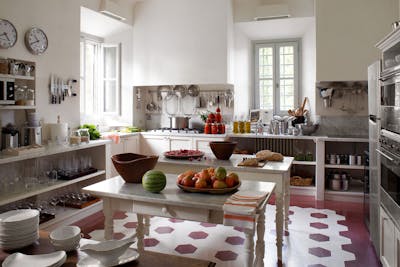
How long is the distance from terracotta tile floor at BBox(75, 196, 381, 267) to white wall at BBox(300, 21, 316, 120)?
197 centimetres

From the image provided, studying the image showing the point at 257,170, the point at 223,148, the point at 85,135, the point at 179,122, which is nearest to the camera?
the point at 257,170

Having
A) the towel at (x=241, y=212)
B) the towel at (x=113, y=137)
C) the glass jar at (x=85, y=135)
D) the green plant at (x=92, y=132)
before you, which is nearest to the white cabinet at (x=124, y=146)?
the towel at (x=113, y=137)

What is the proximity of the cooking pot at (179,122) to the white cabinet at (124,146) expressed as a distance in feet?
2.48

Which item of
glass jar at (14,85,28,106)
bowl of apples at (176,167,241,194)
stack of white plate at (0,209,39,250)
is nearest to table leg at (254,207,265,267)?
bowl of apples at (176,167,241,194)

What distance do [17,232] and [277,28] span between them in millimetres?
5300

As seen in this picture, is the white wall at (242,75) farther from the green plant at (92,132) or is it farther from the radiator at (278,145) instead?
the green plant at (92,132)

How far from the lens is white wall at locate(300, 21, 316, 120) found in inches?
218

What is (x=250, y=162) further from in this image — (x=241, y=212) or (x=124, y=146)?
(x=124, y=146)

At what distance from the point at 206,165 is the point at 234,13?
3.71m

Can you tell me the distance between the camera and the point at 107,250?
128 cm

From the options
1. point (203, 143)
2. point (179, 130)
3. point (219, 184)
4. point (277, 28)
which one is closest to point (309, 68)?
point (277, 28)

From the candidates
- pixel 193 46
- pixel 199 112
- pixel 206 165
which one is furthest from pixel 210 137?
pixel 206 165

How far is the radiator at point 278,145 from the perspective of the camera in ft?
18.4

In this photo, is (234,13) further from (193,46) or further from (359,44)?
(359,44)
